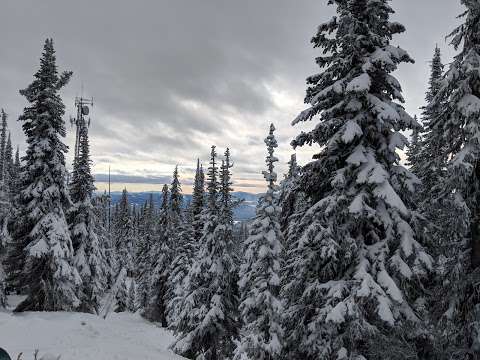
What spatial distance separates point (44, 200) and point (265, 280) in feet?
44.1

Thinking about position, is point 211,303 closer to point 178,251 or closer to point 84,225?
point 84,225

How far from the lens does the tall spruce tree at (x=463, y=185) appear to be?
9.64 metres

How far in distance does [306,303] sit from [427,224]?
4193 mm

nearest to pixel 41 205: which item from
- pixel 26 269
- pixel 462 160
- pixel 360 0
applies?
pixel 26 269

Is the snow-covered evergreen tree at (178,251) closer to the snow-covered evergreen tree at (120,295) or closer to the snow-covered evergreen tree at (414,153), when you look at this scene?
the snow-covered evergreen tree at (120,295)

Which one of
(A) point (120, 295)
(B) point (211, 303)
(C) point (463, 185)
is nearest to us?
(C) point (463, 185)

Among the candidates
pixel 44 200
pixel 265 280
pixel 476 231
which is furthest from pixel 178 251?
pixel 476 231

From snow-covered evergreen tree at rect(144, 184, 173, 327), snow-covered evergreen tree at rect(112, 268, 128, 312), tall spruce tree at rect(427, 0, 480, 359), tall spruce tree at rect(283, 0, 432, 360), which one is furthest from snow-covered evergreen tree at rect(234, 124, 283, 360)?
snow-covered evergreen tree at rect(112, 268, 128, 312)

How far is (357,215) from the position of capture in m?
10.0

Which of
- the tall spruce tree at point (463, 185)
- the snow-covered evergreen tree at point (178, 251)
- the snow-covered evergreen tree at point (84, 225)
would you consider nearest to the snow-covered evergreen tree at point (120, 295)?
the snow-covered evergreen tree at point (178, 251)

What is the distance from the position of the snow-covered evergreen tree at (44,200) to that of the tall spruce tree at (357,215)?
15.8 meters

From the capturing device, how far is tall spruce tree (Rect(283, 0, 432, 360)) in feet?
32.3

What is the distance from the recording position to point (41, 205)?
2209 centimetres

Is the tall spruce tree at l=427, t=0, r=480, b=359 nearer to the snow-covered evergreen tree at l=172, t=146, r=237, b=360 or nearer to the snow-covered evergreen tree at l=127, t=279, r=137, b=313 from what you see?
the snow-covered evergreen tree at l=172, t=146, r=237, b=360
